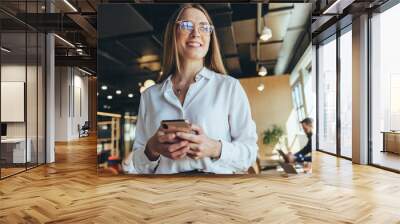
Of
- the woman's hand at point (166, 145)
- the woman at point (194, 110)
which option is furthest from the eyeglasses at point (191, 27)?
the woman's hand at point (166, 145)

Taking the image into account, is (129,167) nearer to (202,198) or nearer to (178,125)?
(178,125)

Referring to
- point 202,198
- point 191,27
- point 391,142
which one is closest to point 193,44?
point 191,27

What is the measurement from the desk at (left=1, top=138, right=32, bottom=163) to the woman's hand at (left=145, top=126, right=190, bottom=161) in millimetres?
2506

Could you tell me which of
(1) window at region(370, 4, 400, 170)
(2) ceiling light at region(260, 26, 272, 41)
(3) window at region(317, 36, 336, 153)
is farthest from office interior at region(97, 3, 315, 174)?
(3) window at region(317, 36, 336, 153)

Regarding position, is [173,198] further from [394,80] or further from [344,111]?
[344,111]

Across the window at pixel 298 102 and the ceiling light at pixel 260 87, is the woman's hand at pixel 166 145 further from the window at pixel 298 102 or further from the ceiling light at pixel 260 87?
the window at pixel 298 102

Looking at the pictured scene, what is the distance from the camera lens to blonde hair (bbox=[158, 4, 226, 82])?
6660 millimetres

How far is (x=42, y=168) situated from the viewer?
307 inches

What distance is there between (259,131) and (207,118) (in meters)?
0.95

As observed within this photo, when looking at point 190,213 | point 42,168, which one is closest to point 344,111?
point 190,213

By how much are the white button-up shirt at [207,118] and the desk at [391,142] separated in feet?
9.78

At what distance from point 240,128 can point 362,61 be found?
3424mm

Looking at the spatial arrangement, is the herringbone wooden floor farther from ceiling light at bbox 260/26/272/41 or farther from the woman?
ceiling light at bbox 260/26/272/41

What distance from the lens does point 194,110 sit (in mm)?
6449
